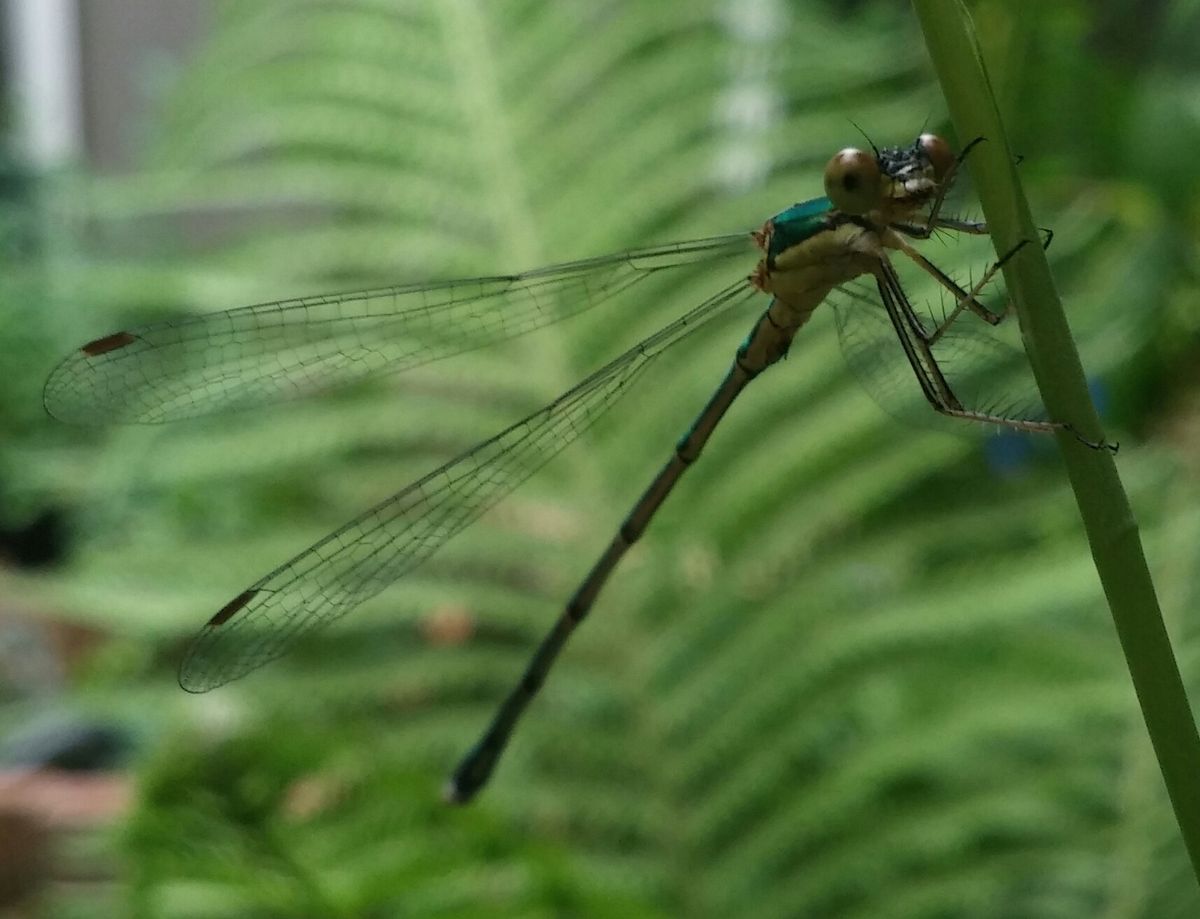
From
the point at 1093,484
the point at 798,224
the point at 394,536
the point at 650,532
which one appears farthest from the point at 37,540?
the point at 1093,484

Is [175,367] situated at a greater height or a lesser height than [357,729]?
greater

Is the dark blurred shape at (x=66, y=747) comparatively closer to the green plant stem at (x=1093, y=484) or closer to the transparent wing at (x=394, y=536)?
the transparent wing at (x=394, y=536)

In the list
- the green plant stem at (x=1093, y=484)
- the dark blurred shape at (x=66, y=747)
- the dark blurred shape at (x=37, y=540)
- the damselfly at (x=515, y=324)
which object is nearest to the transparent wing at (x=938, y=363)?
the damselfly at (x=515, y=324)

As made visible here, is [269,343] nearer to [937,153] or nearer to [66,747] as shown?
[937,153]

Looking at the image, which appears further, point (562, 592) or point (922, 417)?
point (562, 592)

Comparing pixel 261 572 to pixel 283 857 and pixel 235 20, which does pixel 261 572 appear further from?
pixel 235 20

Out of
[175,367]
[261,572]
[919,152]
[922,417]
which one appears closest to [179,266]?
[261,572]

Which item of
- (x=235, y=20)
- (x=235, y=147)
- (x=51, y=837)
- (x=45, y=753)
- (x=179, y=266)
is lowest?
(x=51, y=837)

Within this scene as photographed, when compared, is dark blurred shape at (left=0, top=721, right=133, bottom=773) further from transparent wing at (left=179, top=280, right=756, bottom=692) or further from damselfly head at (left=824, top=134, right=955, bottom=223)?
damselfly head at (left=824, top=134, right=955, bottom=223)
